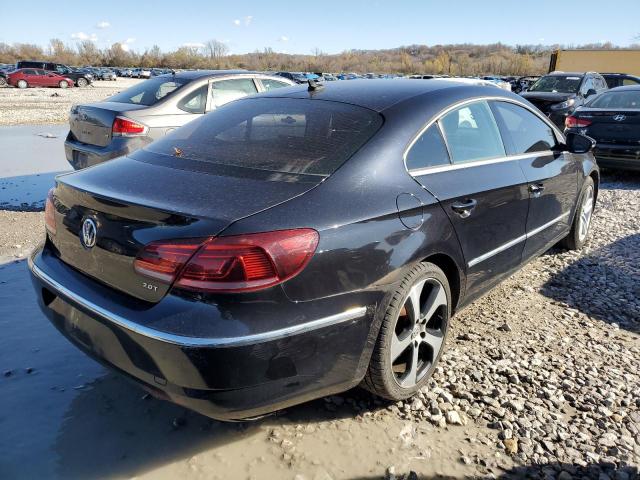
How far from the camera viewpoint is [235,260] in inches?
76.9

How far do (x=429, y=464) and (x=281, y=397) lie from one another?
77cm

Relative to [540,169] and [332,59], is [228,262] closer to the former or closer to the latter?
[540,169]

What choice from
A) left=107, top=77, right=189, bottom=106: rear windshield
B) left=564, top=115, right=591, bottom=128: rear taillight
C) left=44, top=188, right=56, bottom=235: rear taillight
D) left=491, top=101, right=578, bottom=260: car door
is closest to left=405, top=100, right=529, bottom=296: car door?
left=491, top=101, right=578, bottom=260: car door

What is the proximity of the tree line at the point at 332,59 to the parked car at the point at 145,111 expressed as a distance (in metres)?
80.0

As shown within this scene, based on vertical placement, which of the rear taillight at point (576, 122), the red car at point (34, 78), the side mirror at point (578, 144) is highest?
the side mirror at point (578, 144)

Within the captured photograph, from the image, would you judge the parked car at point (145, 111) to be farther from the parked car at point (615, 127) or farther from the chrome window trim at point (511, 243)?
the parked car at point (615, 127)

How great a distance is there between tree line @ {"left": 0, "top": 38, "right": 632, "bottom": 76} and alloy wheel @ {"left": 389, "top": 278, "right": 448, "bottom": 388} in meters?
83.2

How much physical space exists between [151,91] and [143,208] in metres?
5.20

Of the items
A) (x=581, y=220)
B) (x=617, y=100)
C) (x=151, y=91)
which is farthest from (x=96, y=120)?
(x=617, y=100)

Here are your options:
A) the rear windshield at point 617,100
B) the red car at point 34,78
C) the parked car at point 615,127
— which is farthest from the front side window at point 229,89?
the red car at point 34,78

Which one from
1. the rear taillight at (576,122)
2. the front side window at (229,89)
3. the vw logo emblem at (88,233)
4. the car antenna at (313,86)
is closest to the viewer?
the vw logo emblem at (88,233)

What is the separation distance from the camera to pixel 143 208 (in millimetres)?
2139

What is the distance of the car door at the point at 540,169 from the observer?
3672 mm

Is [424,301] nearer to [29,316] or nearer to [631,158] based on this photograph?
[29,316]
